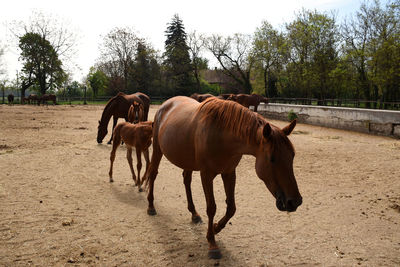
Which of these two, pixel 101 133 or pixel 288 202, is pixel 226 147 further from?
pixel 101 133

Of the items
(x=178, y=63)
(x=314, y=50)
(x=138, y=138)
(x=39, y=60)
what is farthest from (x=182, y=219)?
(x=39, y=60)

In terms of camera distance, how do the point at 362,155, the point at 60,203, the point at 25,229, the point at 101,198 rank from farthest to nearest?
the point at 362,155 → the point at 101,198 → the point at 60,203 → the point at 25,229

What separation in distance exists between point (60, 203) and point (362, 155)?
23.1 feet

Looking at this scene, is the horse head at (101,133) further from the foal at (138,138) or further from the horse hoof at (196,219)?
the horse hoof at (196,219)

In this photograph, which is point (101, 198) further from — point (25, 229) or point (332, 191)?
point (332, 191)

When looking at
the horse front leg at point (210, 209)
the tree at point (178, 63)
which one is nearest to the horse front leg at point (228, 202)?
the horse front leg at point (210, 209)

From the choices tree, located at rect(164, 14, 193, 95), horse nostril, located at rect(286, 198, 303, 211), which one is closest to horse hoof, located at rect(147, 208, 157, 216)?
horse nostril, located at rect(286, 198, 303, 211)

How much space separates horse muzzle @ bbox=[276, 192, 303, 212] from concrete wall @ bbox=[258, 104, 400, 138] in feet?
31.2

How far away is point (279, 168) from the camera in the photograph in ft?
7.40

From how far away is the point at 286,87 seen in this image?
29.7 metres

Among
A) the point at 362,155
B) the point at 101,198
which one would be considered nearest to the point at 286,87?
the point at 362,155

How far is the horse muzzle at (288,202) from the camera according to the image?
2.20 metres

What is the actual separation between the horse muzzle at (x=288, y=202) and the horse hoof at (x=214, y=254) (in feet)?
3.20

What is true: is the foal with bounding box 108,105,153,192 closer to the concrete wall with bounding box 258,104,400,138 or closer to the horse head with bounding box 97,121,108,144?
the horse head with bounding box 97,121,108,144
